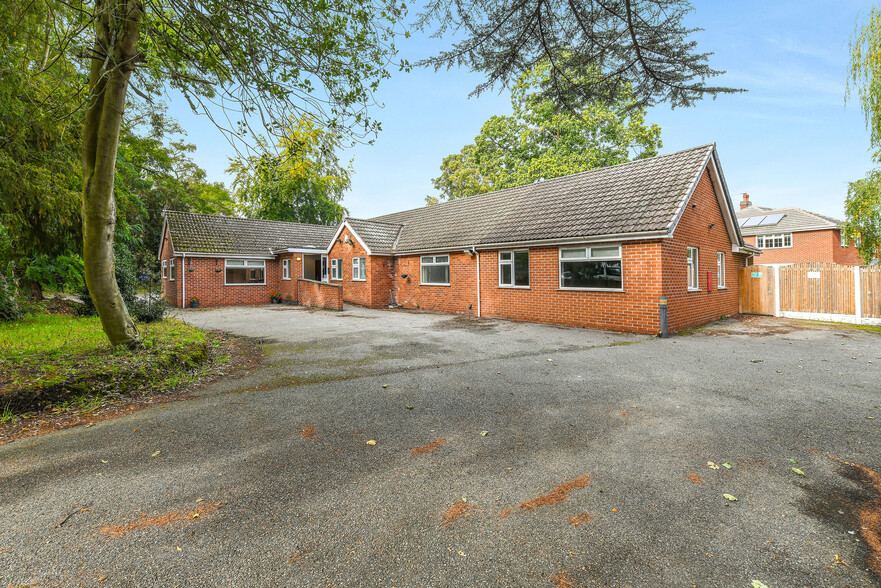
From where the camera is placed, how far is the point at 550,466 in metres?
3.46

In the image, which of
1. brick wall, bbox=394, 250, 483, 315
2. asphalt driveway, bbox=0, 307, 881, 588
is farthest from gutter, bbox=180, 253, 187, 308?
asphalt driveway, bbox=0, 307, 881, 588

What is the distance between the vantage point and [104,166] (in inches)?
246

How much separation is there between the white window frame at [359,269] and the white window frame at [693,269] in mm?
13843

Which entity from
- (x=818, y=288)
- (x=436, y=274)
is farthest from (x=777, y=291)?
(x=436, y=274)

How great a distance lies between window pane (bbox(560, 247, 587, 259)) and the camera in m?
12.2

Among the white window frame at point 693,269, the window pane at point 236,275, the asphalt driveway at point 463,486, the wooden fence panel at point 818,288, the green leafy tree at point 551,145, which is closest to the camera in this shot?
the asphalt driveway at point 463,486

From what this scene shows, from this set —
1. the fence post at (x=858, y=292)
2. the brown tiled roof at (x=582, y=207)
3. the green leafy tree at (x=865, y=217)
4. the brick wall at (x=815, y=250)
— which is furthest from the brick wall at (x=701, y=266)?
the brick wall at (x=815, y=250)

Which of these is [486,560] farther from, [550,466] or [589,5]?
[589,5]

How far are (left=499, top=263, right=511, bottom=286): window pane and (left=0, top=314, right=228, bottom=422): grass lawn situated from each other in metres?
9.74

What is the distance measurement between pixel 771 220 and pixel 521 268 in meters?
30.0

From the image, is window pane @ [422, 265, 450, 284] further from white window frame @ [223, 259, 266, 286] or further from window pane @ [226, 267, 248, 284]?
window pane @ [226, 267, 248, 284]

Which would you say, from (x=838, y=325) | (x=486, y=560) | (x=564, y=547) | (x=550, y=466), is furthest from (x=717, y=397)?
(x=838, y=325)

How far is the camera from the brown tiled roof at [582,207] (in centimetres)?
1137

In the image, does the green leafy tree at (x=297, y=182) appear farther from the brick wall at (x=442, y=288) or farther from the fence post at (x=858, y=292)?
the fence post at (x=858, y=292)
